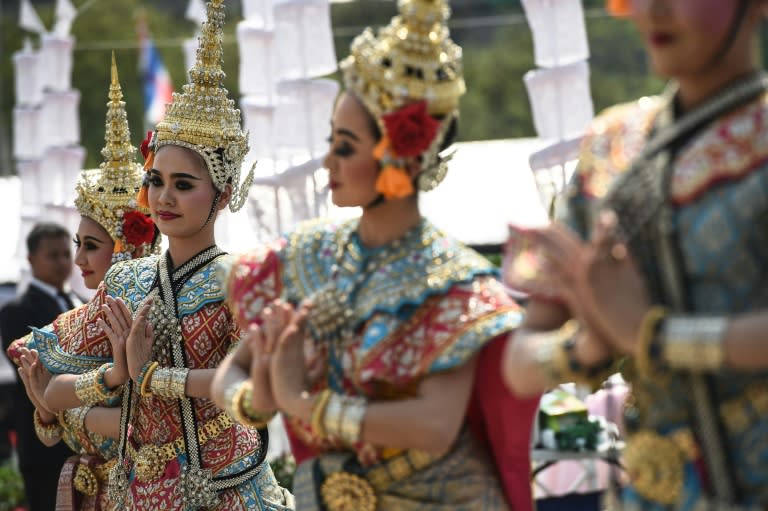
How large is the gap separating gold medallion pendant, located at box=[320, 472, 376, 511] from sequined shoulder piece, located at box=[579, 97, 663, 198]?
94 cm

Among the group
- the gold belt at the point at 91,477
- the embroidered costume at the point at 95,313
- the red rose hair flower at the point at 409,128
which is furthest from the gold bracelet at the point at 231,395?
the gold belt at the point at 91,477

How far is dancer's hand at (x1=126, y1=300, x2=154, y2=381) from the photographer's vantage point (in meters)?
4.30

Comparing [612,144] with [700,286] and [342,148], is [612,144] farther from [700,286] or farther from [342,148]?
[342,148]

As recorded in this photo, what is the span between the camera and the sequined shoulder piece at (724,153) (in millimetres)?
2422

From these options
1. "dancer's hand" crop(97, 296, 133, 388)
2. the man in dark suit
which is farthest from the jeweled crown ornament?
the man in dark suit

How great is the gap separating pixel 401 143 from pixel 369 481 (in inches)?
31.9

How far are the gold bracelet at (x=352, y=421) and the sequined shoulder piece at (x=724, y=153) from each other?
2.94 feet

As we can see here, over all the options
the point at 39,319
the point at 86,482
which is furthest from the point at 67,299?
the point at 86,482

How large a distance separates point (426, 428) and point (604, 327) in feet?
2.20

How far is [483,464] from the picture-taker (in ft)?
10.5

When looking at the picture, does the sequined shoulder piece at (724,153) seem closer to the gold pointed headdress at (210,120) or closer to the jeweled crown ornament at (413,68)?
the jeweled crown ornament at (413,68)

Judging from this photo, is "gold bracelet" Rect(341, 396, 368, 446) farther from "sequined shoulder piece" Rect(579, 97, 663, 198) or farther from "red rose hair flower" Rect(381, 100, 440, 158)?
"sequined shoulder piece" Rect(579, 97, 663, 198)

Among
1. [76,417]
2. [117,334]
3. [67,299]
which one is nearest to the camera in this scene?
[117,334]

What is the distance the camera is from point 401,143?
→ 10.0 feet
